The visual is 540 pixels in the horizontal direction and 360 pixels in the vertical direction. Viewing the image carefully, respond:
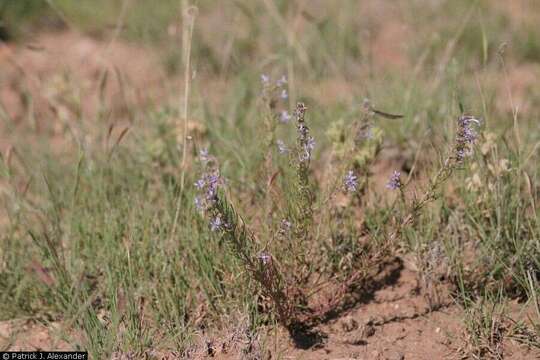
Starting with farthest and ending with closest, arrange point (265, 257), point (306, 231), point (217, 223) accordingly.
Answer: point (306, 231) → point (265, 257) → point (217, 223)

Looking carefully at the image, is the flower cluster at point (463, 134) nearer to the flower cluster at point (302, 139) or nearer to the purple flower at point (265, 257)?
the flower cluster at point (302, 139)

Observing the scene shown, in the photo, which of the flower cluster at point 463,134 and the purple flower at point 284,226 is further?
the purple flower at point 284,226

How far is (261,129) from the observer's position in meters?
2.42

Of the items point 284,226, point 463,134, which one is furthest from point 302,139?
point 463,134

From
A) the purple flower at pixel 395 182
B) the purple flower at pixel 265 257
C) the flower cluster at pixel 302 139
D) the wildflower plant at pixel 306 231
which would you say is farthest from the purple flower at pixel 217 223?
the purple flower at pixel 395 182

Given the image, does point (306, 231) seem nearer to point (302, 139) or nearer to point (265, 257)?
point (265, 257)

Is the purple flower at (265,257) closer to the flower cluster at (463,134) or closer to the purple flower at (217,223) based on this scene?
the purple flower at (217,223)

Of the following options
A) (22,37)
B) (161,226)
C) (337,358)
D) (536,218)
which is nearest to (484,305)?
(536,218)

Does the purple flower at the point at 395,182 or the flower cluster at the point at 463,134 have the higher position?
the flower cluster at the point at 463,134

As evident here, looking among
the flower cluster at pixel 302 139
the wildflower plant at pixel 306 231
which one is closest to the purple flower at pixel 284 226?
the wildflower plant at pixel 306 231

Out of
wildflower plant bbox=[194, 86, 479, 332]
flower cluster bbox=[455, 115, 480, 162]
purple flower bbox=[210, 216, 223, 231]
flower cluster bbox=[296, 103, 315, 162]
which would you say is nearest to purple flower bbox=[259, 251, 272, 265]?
wildflower plant bbox=[194, 86, 479, 332]

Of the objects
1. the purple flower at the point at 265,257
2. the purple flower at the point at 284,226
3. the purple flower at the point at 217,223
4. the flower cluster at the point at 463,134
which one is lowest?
the purple flower at the point at 265,257

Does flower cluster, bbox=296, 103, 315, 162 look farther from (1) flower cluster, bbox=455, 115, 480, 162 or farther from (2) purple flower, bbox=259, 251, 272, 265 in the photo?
(1) flower cluster, bbox=455, 115, 480, 162

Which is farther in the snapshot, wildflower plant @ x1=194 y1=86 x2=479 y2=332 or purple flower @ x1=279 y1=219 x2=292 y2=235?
purple flower @ x1=279 y1=219 x2=292 y2=235
